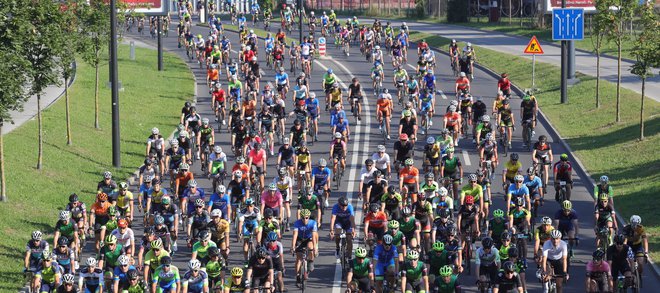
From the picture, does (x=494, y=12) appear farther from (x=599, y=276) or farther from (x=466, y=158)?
(x=599, y=276)

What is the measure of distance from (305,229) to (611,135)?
60.0 ft

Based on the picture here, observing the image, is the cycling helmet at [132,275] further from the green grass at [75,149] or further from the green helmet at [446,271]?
the green helmet at [446,271]

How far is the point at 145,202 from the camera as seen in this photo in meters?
26.1

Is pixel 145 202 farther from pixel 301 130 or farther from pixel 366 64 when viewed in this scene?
pixel 366 64

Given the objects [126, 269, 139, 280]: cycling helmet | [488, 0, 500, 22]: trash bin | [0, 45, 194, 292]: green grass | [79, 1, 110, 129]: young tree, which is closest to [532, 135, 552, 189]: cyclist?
[0, 45, 194, 292]: green grass

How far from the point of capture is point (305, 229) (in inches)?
896

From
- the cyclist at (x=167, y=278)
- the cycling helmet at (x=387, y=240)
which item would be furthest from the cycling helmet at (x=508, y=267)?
the cyclist at (x=167, y=278)

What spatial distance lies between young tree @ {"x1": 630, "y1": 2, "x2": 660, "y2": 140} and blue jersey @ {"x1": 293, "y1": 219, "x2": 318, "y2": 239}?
15632 millimetres

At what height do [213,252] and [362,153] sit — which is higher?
[213,252]

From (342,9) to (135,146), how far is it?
5789 centimetres

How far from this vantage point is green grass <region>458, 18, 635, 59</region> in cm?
6128

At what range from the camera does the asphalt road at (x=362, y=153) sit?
23.3 meters

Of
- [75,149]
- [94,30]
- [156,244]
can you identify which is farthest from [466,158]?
[156,244]

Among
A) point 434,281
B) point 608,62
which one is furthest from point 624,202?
point 608,62
